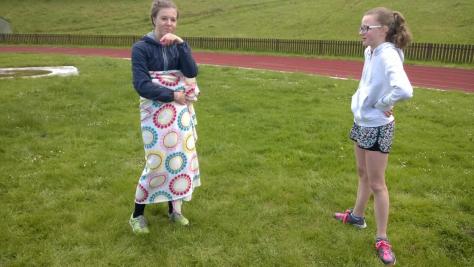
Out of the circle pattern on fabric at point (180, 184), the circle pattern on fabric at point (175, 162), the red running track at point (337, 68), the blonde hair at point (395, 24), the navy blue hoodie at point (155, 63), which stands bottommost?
the red running track at point (337, 68)

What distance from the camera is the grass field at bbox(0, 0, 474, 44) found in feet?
87.3

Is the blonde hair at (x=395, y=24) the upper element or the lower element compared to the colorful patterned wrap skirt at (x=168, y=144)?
upper

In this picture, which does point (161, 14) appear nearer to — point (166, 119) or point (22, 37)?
point (166, 119)

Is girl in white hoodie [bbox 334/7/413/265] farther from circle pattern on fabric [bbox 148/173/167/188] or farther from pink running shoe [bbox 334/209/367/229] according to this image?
circle pattern on fabric [bbox 148/173/167/188]

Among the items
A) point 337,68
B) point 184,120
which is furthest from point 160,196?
point 337,68

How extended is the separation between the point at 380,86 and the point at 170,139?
1817 mm

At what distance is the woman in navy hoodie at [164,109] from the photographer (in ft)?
11.9

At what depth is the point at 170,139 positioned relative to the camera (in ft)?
12.5

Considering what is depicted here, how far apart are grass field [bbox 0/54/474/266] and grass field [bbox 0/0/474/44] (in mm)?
17946

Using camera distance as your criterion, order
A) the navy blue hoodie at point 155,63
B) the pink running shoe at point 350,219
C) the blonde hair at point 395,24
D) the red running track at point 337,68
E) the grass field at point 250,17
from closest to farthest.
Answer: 1. the blonde hair at point 395,24
2. the navy blue hoodie at point 155,63
3. the pink running shoe at point 350,219
4. the red running track at point 337,68
5. the grass field at point 250,17

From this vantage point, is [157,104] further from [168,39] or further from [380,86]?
[380,86]

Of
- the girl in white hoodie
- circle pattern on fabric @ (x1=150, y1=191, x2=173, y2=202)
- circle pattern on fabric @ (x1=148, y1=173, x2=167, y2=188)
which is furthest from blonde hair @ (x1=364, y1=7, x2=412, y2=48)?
circle pattern on fabric @ (x1=150, y1=191, x2=173, y2=202)

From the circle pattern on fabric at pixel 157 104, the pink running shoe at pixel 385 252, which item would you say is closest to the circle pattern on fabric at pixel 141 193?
the circle pattern on fabric at pixel 157 104

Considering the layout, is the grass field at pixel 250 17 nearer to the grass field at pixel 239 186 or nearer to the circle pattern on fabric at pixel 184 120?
the grass field at pixel 239 186
